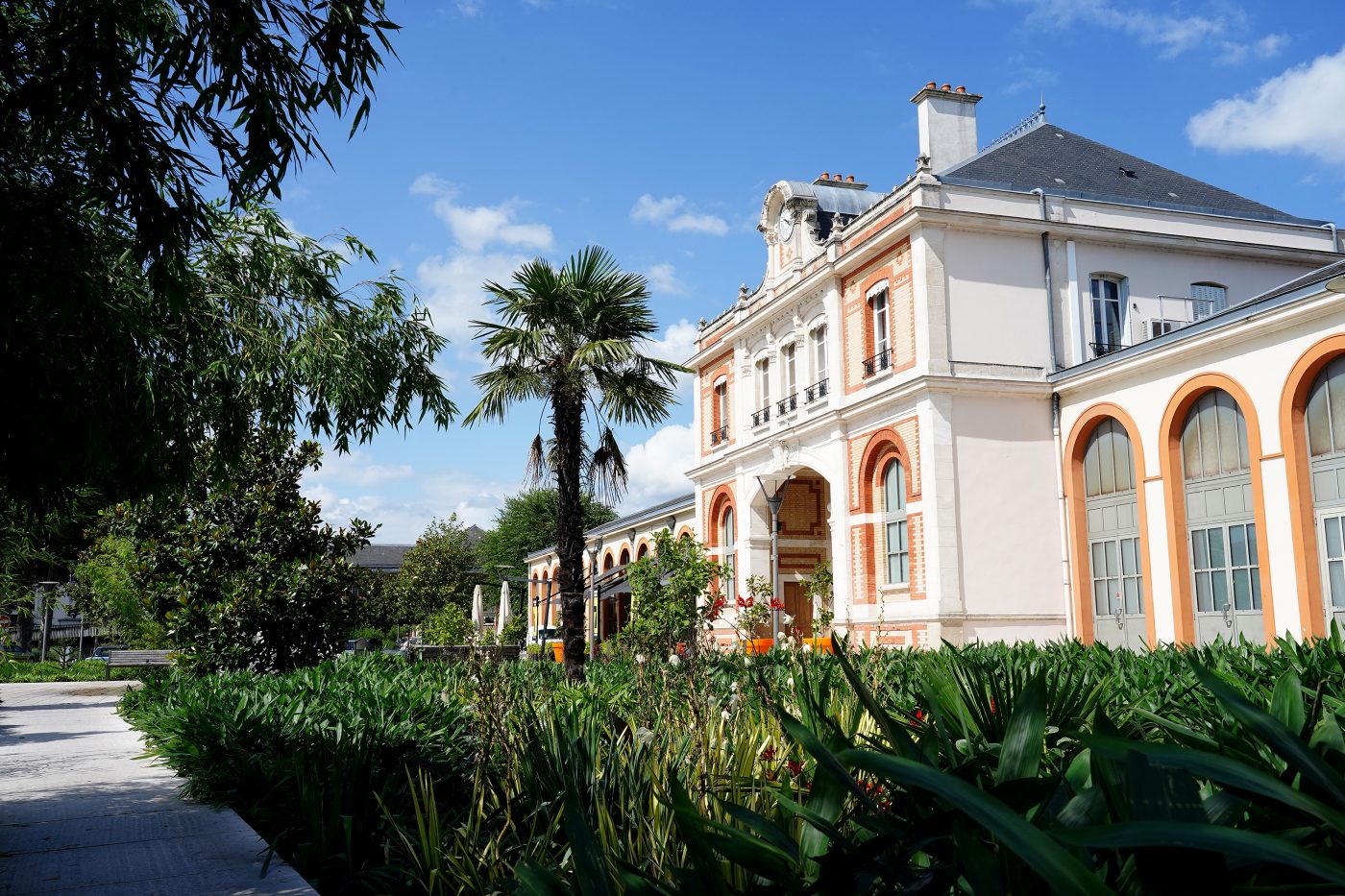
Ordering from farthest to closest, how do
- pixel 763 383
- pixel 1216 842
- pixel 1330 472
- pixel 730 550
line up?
pixel 730 550
pixel 763 383
pixel 1330 472
pixel 1216 842

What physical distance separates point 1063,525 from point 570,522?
10.5m

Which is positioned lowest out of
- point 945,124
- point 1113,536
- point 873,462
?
point 1113,536

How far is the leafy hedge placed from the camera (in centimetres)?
141

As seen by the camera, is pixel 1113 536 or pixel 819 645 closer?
pixel 819 645

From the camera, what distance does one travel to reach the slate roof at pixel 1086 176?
2216 centimetres

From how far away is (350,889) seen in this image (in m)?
4.73

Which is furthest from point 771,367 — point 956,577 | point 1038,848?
point 1038,848

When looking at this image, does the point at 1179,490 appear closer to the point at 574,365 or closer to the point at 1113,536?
the point at 1113,536

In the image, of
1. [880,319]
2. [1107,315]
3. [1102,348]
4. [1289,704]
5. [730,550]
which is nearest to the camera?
[1289,704]

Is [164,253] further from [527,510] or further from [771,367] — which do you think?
[527,510]

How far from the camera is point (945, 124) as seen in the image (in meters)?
24.6

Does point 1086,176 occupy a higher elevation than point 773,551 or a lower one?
higher

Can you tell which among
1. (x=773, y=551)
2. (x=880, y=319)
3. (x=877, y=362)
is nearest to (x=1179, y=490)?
(x=877, y=362)

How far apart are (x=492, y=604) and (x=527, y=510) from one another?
694cm
